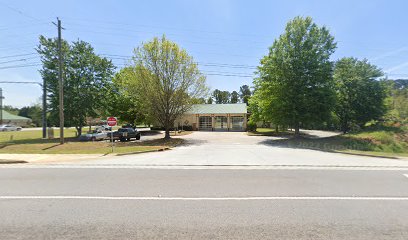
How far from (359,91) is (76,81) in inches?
1411

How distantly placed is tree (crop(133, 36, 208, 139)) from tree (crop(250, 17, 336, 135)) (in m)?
8.25

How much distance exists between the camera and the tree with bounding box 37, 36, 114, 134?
3350cm

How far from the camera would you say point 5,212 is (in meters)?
5.40

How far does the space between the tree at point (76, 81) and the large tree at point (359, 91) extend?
100 feet

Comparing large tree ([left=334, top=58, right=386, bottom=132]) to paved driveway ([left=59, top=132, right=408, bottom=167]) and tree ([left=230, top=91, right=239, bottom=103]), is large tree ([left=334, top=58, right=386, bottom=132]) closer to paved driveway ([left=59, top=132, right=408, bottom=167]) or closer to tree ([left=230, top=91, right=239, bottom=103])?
paved driveway ([left=59, top=132, right=408, bottom=167])

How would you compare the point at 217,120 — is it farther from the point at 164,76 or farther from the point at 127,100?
the point at 164,76

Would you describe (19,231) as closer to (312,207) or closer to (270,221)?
(270,221)

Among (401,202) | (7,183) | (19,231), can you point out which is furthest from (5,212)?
(401,202)

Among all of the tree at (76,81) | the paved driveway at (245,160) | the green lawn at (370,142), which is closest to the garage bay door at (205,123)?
the tree at (76,81)

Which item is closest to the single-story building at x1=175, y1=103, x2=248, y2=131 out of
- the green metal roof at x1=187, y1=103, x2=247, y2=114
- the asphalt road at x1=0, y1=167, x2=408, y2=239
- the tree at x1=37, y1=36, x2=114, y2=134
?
the green metal roof at x1=187, y1=103, x2=247, y2=114

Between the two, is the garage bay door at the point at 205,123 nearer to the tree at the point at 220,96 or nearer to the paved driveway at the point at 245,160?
the paved driveway at the point at 245,160

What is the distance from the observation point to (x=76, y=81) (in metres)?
34.0

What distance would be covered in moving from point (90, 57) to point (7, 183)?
99.0ft

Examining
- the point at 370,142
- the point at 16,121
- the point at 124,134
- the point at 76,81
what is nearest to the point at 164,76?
the point at 124,134
